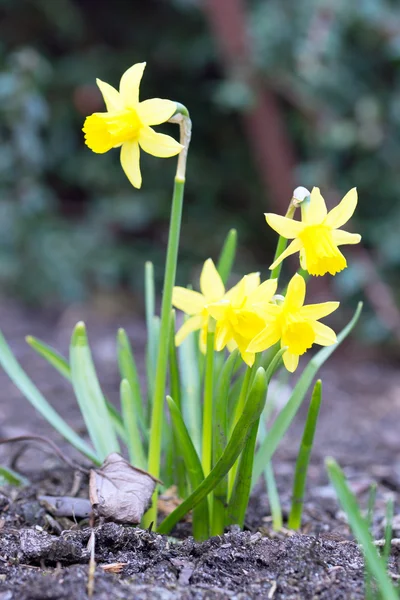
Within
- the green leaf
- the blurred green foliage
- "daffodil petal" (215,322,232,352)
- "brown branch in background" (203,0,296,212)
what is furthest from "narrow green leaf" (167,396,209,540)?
"brown branch in background" (203,0,296,212)

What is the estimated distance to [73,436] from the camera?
4.42ft

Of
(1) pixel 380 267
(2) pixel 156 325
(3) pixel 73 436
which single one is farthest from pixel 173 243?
(1) pixel 380 267

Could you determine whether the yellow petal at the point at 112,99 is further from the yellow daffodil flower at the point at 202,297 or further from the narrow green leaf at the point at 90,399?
the narrow green leaf at the point at 90,399

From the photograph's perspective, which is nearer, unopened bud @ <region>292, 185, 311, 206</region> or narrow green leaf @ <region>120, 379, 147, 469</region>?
unopened bud @ <region>292, 185, 311, 206</region>

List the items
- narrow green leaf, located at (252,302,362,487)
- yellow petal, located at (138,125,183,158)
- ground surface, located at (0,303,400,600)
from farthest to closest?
narrow green leaf, located at (252,302,362,487), yellow petal, located at (138,125,183,158), ground surface, located at (0,303,400,600)

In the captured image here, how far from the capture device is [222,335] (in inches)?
41.9

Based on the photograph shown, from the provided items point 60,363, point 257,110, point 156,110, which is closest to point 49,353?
point 60,363

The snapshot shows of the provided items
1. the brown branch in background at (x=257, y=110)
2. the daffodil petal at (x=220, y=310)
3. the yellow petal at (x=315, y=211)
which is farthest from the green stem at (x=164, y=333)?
the brown branch in background at (x=257, y=110)

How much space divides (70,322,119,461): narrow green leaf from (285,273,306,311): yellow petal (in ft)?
1.52

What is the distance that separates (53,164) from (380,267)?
2222 millimetres

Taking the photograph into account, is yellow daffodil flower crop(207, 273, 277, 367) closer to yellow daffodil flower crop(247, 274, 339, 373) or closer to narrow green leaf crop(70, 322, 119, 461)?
yellow daffodil flower crop(247, 274, 339, 373)

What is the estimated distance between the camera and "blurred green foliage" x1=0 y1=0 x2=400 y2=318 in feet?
11.5

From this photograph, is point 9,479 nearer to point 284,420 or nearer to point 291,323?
point 284,420

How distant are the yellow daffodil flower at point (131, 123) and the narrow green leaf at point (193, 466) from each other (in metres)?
0.39
